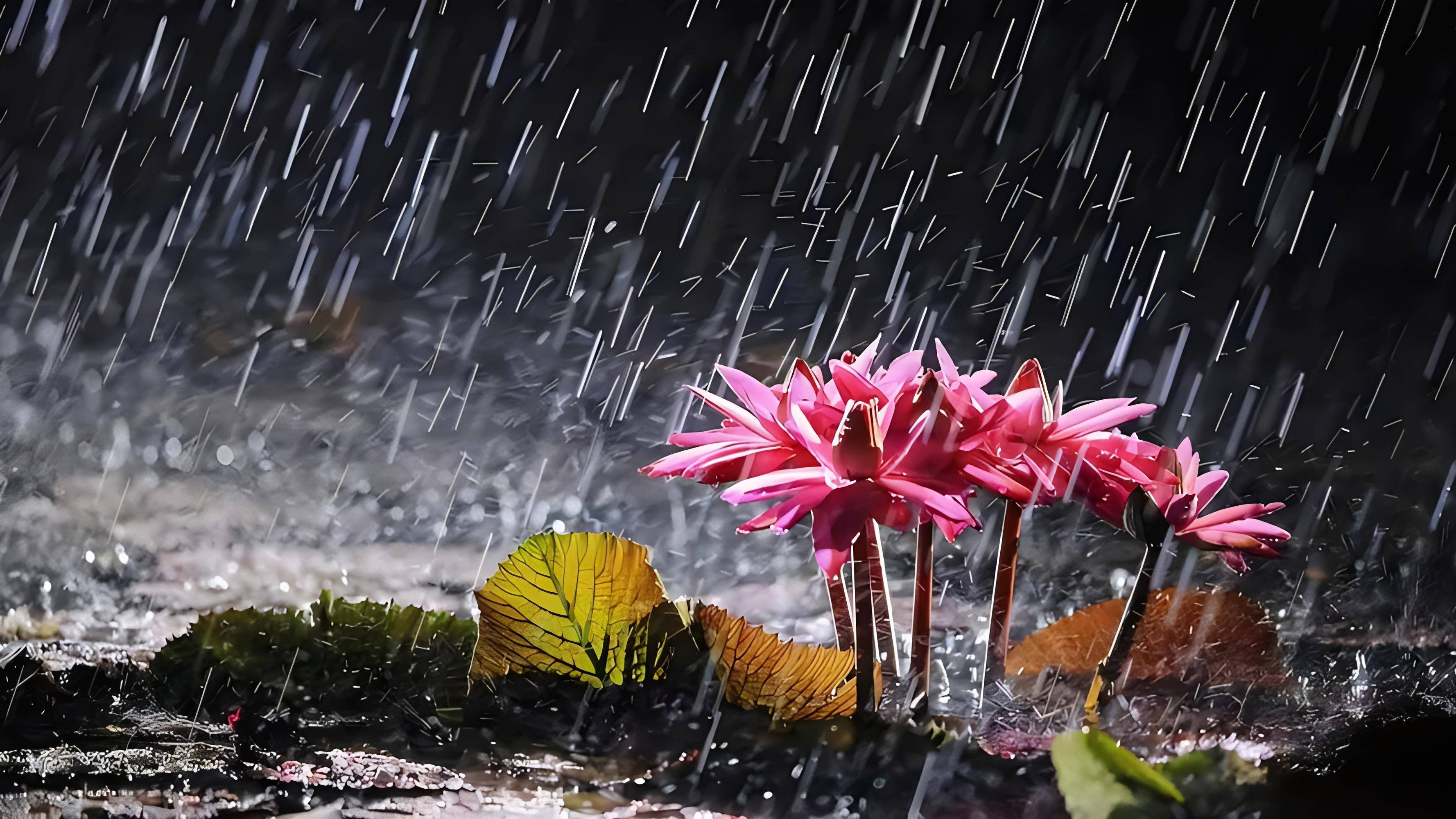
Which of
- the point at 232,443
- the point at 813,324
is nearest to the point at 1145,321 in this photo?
the point at 813,324

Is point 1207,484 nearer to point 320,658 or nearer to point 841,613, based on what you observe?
point 841,613

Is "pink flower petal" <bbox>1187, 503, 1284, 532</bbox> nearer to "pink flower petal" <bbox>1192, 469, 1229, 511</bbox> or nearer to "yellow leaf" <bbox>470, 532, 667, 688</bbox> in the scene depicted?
"pink flower petal" <bbox>1192, 469, 1229, 511</bbox>

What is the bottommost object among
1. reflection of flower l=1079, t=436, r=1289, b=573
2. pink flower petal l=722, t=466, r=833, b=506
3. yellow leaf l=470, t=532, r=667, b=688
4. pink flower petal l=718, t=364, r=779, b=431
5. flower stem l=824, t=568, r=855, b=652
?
yellow leaf l=470, t=532, r=667, b=688

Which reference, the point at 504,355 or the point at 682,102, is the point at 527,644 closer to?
the point at 504,355

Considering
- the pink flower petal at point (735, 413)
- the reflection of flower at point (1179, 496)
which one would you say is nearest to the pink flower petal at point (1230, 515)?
the reflection of flower at point (1179, 496)

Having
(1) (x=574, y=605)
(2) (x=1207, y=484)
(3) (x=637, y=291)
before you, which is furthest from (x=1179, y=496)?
(3) (x=637, y=291)

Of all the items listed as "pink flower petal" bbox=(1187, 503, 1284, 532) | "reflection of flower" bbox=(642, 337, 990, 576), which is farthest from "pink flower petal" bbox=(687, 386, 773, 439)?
"pink flower petal" bbox=(1187, 503, 1284, 532)

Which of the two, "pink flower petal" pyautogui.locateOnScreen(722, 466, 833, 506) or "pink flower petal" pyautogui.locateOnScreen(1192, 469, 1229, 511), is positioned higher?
"pink flower petal" pyautogui.locateOnScreen(1192, 469, 1229, 511)
